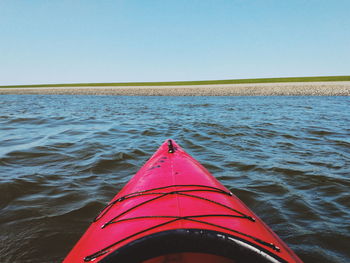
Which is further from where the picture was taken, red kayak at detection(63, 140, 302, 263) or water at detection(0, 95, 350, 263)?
water at detection(0, 95, 350, 263)

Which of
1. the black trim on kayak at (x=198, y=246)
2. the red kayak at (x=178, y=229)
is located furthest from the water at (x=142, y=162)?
the black trim on kayak at (x=198, y=246)

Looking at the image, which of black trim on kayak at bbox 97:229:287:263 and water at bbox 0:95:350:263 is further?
water at bbox 0:95:350:263

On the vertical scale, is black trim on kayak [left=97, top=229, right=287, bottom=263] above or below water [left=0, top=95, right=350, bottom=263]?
above

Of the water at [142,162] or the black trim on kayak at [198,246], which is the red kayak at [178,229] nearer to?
the black trim on kayak at [198,246]

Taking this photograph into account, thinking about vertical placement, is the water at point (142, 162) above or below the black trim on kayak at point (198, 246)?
below

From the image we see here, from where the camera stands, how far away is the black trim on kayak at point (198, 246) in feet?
Result: 4.47

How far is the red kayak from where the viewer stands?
4.53ft

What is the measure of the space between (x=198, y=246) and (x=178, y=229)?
6.0 inches

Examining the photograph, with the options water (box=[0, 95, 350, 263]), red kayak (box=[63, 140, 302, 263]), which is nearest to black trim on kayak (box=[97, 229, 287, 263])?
red kayak (box=[63, 140, 302, 263])

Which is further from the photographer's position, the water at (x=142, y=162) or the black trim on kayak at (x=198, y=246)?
the water at (x=142, y=162)

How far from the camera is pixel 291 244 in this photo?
103 inches

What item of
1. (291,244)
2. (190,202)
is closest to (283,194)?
(291,244)

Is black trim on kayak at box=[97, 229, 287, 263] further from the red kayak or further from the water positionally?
the water

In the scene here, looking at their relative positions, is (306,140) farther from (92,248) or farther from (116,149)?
(92,248)
